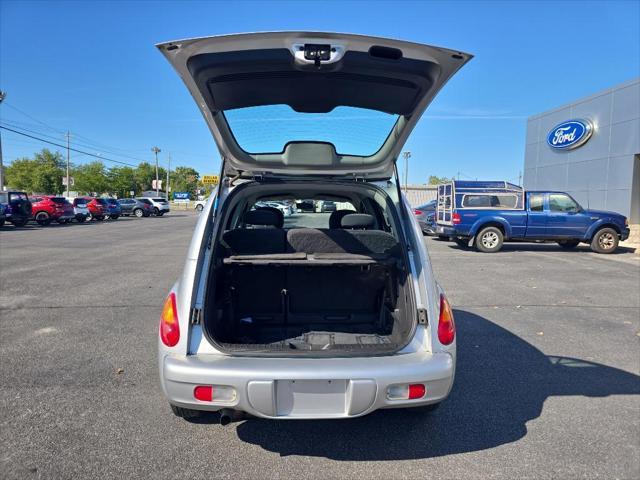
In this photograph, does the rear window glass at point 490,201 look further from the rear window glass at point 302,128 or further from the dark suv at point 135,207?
the dark suv at point 135,207

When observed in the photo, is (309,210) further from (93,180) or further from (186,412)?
(93,180)

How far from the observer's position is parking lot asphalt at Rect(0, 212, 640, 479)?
7.75 ft

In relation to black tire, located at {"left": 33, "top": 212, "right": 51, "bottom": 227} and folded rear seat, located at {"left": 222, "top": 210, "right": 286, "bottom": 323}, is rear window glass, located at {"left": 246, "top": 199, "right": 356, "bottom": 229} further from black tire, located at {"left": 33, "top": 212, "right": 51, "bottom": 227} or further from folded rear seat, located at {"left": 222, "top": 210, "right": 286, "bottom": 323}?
black tire, located at {"left": 33, "top": 212, "right": 51, "bottom": 227}

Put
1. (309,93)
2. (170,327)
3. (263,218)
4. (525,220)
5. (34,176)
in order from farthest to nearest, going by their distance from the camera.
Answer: (34,176), (525,220), (263,218), (309,93), (170,327)

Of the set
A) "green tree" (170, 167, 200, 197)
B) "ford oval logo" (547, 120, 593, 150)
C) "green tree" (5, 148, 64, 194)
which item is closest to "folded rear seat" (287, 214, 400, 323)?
"ford oval logo" (547, 120, 593, 150)

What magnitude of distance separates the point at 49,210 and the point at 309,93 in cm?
2428

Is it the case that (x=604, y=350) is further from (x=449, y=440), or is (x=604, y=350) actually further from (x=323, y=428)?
(x=323, y=428)

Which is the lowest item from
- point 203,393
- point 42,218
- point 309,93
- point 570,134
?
point 203,393

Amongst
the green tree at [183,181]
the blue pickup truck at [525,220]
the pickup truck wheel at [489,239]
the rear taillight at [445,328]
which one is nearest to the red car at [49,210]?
the blue pickup truck at [525,220]

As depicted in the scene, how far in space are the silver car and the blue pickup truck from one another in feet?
30.5

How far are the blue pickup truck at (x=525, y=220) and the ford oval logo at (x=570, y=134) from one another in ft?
37.3

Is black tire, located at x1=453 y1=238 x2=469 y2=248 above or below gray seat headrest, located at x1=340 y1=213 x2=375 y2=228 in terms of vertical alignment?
below

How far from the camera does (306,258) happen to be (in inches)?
110

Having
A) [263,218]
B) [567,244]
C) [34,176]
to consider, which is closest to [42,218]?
[263,218]
